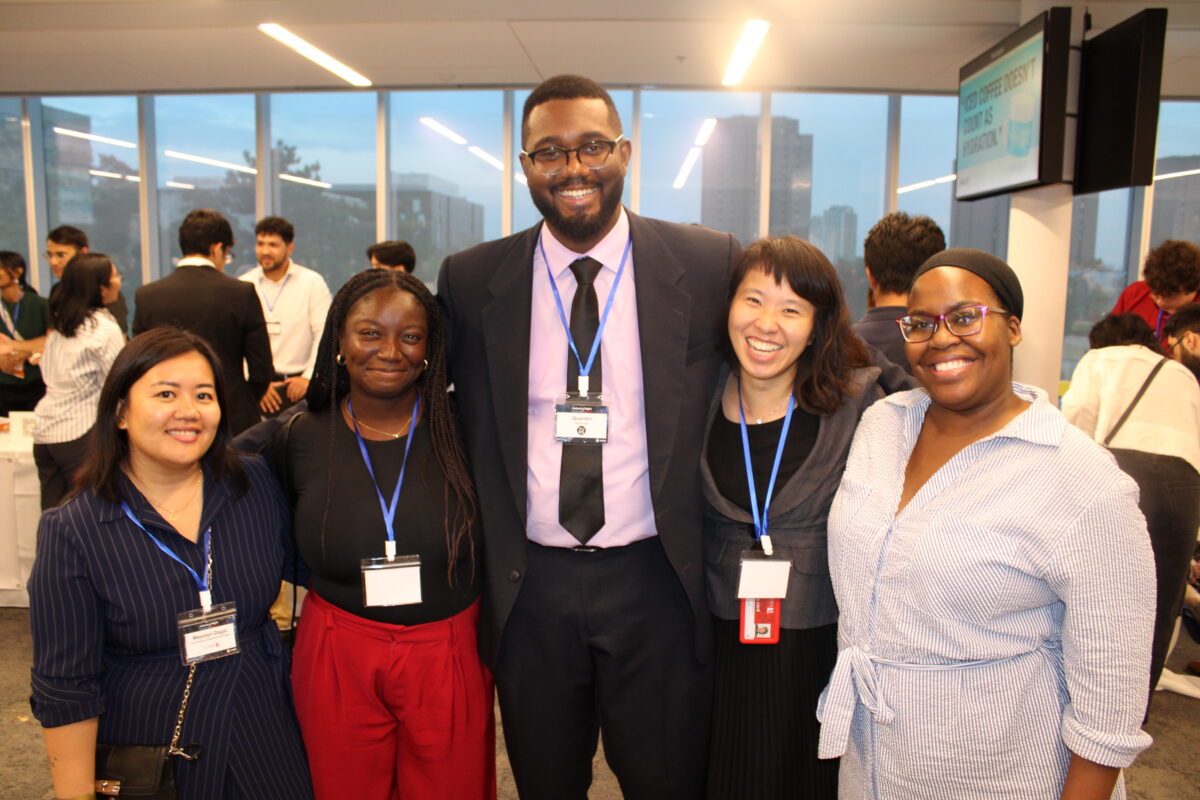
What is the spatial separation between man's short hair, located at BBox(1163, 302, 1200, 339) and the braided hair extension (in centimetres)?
341

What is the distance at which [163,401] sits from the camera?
157cm

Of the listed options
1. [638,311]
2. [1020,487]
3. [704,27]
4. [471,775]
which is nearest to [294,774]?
[471,775]

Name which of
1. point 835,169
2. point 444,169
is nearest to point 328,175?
point 444,169

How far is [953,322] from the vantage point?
1.34 m

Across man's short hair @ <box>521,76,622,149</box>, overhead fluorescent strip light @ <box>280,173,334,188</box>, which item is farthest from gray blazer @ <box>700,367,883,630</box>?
overhead fluorescent strip light @ <box>280,173,334,188</box>

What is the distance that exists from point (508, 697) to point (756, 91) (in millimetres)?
6455

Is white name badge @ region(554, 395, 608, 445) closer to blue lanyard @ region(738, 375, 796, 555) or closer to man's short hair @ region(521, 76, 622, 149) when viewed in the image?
blue lanyard @ region(738, 375, 796, 555)

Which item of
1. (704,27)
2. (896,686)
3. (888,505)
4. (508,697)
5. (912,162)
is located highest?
(704,27)

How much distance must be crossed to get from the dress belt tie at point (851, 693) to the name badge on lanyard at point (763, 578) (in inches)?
7.4

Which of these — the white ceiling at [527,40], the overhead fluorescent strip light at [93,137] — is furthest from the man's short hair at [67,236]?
the overhead fluorescent strip light at [93,137]

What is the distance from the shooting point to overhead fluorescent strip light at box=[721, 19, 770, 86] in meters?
5.12

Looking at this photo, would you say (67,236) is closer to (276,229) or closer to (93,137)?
(276,229)

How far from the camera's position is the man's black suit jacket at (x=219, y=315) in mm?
3695

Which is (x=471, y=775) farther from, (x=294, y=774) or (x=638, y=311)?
(x=638, y=311)
